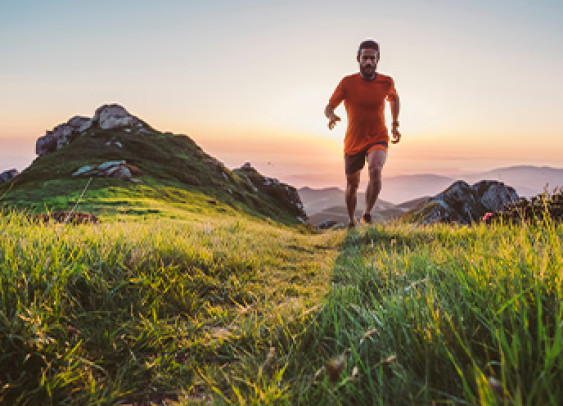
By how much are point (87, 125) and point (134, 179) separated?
2378 centimetres

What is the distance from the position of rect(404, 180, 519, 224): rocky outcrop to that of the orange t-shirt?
6.46 m

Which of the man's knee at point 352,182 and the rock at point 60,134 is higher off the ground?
the rock at point 60,134

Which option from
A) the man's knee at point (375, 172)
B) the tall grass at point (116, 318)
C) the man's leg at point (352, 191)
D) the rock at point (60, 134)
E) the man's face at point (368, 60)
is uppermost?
the rock at point (60, 134)

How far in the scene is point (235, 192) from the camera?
119 feet

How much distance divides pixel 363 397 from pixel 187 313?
1.91 metres

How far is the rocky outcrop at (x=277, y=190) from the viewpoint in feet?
153

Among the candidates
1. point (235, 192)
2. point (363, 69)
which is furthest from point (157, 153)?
point (363, 69)

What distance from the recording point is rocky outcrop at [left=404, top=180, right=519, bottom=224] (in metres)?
15.8

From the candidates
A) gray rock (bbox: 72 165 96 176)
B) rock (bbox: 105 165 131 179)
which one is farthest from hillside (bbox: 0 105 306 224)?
gray rock (bbox: 72 165 96 176)

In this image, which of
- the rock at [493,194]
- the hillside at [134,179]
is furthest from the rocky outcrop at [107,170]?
the rock at [493,194]

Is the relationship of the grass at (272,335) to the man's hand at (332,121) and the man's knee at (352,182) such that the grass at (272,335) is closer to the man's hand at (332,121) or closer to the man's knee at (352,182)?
the man's hand at (332,121)

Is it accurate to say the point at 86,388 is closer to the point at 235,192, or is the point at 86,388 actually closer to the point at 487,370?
the point at 487,370

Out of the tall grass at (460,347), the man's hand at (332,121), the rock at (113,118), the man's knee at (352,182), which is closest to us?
the tall grass at (460,347)

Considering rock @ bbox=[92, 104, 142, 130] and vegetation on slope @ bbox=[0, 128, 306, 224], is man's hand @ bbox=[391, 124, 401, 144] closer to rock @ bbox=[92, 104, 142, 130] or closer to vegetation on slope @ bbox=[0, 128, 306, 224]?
vegetation on slope @ bbox=[0, 128, 306, 224]
